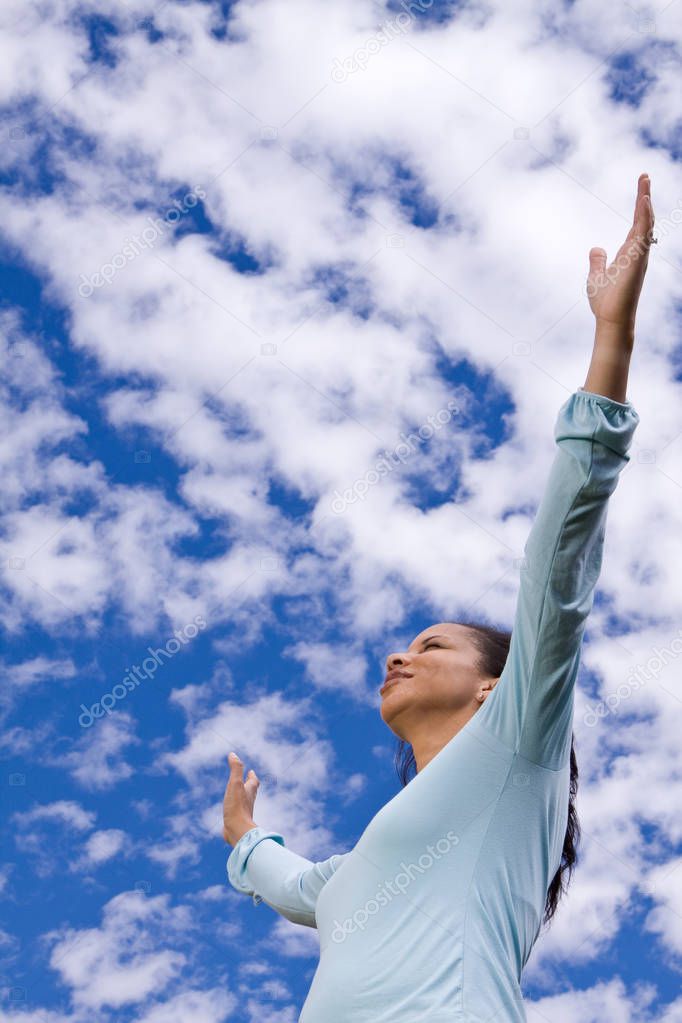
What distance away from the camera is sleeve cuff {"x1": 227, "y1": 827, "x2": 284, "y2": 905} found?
4562 mm

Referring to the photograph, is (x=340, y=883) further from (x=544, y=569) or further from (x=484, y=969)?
(x=544, y=569)

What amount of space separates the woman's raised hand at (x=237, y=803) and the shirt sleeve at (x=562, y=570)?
1846mm

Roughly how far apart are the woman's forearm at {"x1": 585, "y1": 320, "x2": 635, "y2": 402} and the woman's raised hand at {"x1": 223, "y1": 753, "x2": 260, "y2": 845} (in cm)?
262

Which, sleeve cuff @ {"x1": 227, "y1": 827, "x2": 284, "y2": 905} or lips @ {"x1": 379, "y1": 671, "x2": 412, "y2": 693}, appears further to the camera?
sleeve cuff @ {"x1": 227, "y1": 827, "x2": 284, "y2": 905}

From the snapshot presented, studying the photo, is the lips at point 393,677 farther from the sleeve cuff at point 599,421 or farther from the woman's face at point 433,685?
the sleeve cuff at point 599,421

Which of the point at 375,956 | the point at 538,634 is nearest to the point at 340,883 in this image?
the point at 375,956

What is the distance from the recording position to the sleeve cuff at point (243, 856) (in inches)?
180

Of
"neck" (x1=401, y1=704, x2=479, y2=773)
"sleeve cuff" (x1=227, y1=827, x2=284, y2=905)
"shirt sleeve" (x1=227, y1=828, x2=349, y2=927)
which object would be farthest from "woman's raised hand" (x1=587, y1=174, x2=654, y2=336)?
"sleeve cuff" (x1=227, y1=827, x2=284, y2=905)

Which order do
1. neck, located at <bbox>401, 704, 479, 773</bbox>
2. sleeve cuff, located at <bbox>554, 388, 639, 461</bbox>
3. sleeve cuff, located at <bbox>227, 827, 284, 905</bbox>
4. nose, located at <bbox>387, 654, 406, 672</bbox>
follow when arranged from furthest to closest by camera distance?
1. sleeve cuff, located at <bbox>227, 827, 284, 905</bbox>
2. nose, located at <bbox>387, 654, 406, 672</bbox>
3. neck, located at <bbox>401, 704, 479, 773</bbox>
4. sleeve cuff, located at <bbox>554, 388, 639, 461</bbox>

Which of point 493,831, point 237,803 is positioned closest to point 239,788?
point 237,803

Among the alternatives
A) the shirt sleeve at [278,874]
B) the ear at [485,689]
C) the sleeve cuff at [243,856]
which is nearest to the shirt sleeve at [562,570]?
the ear at [485,689]

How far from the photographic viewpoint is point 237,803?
482 cm

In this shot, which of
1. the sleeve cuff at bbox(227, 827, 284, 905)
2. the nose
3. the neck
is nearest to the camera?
the neck

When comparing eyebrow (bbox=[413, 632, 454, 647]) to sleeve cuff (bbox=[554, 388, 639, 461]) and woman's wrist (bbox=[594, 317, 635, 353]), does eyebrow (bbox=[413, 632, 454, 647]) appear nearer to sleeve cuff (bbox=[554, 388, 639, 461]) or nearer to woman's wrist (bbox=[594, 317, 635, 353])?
sleeve cuff (bbox=[554, 388, 639, 461])
